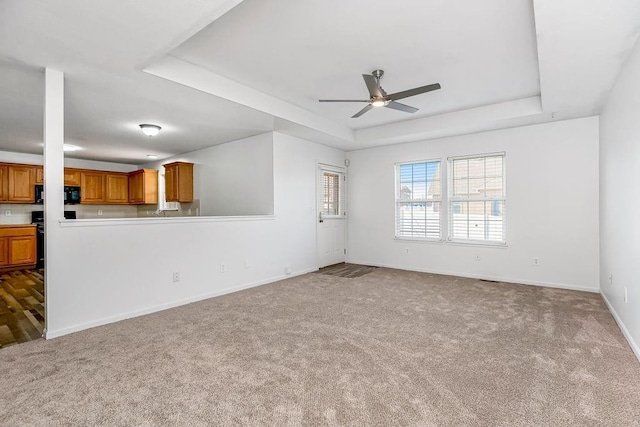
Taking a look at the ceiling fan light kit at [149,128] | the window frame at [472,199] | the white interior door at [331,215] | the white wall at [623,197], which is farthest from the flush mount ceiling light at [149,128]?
the white wall at [623,197]

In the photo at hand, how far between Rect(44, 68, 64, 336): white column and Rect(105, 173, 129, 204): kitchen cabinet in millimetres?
5609

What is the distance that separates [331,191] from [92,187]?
18.8 ft

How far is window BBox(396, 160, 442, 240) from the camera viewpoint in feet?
19.0

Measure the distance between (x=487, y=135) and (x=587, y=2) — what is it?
10.9ft

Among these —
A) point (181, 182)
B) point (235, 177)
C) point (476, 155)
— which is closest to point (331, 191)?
point (235, 177)

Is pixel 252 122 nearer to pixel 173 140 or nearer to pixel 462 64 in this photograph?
pixel 173 140

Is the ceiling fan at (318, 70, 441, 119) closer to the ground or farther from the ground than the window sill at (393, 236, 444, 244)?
farther from the ground

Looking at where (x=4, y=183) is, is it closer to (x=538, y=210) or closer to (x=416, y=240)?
(x=416, y=240)

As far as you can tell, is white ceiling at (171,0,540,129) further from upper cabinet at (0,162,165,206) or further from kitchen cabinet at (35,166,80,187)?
kitchen cabinet at (35,166,80,187)

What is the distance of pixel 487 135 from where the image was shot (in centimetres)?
518

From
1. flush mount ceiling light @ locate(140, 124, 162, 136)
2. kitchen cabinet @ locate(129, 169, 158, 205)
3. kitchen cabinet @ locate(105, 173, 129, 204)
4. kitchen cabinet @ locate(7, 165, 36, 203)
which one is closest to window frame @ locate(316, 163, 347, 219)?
flush mount ceiling light @ locate(140, 124, 162, 136)

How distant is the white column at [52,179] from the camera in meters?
2.90

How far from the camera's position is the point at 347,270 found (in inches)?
234

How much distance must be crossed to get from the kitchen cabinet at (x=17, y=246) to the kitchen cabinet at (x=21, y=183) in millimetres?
594
